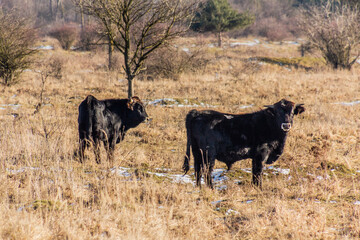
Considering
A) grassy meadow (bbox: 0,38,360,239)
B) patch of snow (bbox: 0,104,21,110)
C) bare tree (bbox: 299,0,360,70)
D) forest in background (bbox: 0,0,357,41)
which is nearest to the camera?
grassy meadow (bbox: 0,38,360,239)

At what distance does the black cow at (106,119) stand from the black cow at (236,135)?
1.89 meters

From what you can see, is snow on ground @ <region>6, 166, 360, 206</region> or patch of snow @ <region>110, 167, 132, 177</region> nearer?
snow on ground @ <region>6, 166, 360, 206</region>

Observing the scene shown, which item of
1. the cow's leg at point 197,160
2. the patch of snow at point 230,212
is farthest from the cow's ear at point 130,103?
the patch of snow at point 230,212

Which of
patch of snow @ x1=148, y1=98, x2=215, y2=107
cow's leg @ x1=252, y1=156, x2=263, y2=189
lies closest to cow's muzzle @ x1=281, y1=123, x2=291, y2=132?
cow's leg @ x1=252, y1=156, x2=263, y2=189

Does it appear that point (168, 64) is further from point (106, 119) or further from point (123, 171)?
point (123, 171)

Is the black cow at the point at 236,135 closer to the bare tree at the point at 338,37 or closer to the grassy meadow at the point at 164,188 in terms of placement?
the grassy meadow at the point at 164,188

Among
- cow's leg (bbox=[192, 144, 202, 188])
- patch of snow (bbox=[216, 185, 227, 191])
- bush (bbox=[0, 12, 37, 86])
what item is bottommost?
patch of snow (bbox=[216, 185, 227, 191])

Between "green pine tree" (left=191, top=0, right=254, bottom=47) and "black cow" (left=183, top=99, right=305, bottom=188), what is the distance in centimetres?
3320

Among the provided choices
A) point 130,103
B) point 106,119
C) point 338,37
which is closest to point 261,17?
point 338,37

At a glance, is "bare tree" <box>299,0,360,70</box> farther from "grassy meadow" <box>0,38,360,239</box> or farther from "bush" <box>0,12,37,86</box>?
"bush" <box>0,12,37,86</box>

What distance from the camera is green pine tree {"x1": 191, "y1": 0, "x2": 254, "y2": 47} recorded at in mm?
38281

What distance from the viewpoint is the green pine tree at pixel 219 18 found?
1507 inches

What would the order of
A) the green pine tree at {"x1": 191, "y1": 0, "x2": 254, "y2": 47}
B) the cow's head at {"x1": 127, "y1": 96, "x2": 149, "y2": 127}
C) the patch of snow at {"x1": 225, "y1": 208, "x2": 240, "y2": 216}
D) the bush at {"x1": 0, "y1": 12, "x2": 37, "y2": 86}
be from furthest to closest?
the green pine tree at {"x1": 191, "y1": 0, "x2": 254, "y2": 47}, the bush at {"x1": 0, "y1": 12, "x2": 37, "y2": 86}, the cow's head at {"x1": 127, "y1": 96, "x2": 149, "y2": 127}, the patch of snow at {"x1": 225, "y1": 208, "x2": 240, "y2": 216}

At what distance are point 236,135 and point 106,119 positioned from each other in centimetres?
307
